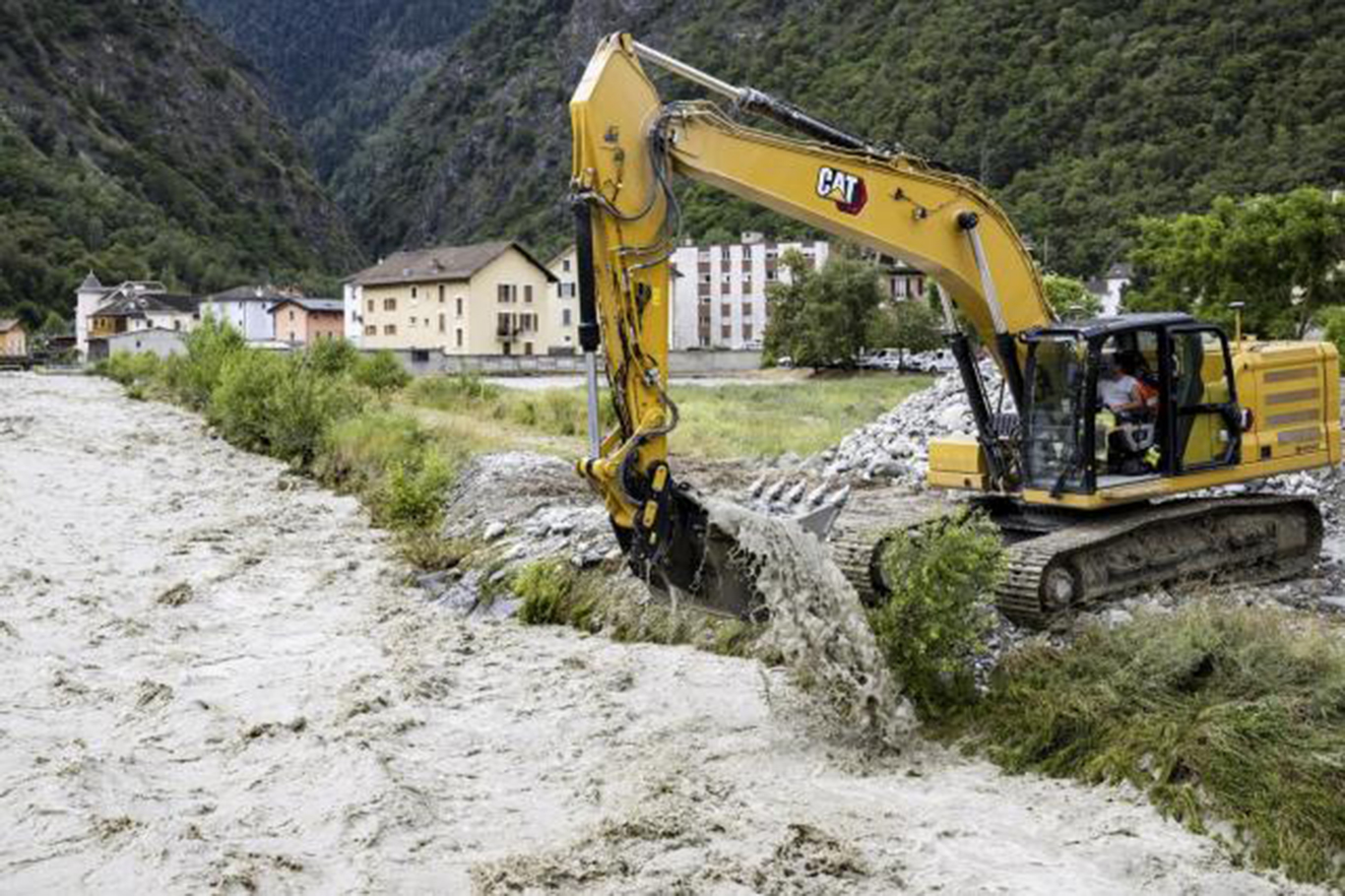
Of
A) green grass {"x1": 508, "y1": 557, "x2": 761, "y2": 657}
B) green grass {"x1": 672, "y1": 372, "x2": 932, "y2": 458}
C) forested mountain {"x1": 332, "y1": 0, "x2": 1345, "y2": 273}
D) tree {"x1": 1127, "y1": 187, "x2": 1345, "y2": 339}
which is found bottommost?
green grass {"x1": 508, "y1": 557, "x2": 761, "y2": 657}

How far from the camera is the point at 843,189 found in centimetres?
1046

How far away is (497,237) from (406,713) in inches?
5231

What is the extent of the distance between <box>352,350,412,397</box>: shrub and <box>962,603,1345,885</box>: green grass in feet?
94.9

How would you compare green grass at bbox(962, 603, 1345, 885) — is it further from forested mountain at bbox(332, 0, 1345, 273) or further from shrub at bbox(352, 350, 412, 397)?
forested mountain at bbox(332, 0, 1345, 273)

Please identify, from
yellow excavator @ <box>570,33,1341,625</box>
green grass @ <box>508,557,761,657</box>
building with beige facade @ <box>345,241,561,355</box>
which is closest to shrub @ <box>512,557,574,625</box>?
green grass @ <box>508,557,761,657</box>

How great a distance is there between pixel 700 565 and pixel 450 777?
2.25 metres

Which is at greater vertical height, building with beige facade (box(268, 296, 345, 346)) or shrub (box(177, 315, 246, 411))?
building with beige facade (box(268, 296, 345, 346))

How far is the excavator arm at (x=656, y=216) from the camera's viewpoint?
9.39m

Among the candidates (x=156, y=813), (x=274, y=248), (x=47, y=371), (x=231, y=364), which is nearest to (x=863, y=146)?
(x=156, y=813)

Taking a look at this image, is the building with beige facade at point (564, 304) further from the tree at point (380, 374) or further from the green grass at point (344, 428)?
the tree at point (380, 374)

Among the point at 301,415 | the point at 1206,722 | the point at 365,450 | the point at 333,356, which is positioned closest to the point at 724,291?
the point at 333,356

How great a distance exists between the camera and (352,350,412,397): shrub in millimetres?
37031

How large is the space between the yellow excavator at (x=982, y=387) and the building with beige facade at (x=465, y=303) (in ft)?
222

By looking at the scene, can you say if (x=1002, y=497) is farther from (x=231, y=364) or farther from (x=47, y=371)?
(x=47, y=371)
